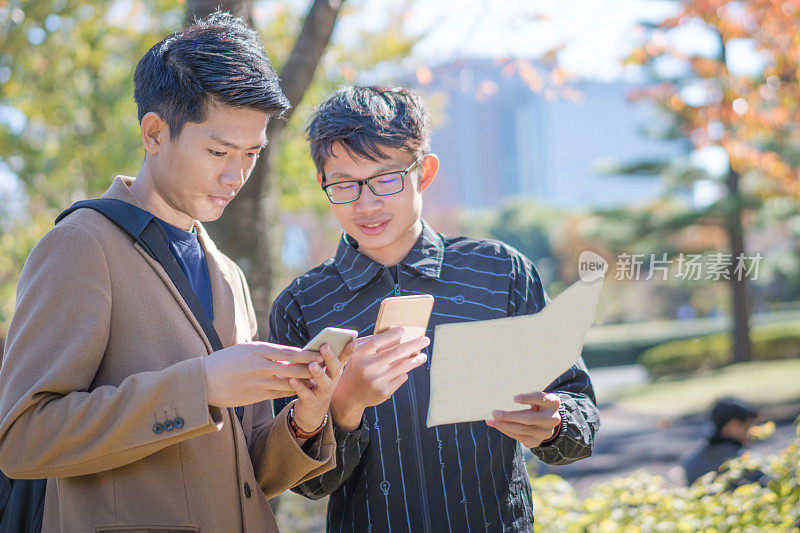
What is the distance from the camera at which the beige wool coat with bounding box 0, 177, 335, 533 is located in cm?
142

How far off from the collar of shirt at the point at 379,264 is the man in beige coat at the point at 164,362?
38 centimetres

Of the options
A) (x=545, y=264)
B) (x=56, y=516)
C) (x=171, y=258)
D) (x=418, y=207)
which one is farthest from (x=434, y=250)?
(x=545, y=264)

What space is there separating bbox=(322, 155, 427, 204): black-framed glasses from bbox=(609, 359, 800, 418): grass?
11820mm

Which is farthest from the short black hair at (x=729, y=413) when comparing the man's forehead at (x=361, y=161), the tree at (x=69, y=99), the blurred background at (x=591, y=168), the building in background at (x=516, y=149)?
the building in background at (x=516, y=149)

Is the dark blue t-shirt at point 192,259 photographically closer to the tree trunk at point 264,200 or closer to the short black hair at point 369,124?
the short black hair at point 369,124

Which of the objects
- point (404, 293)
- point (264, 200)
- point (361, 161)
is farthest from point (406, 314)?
point (264, 200)

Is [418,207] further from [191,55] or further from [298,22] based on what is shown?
[298,22]

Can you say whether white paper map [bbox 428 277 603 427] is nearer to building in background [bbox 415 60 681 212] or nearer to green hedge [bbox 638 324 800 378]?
green hedge [bbox 638 324 800 378]

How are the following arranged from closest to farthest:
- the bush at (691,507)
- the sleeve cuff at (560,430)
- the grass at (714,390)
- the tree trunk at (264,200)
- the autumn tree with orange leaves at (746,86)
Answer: the sleeve cuff at (560,430), the bush at (691,507), the tree trunk at (264,200), the autumn tree with orange leaves at (746,86), the grass at (714,390)

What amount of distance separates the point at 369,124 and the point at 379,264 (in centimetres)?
38

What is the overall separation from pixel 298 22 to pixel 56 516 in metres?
7.94

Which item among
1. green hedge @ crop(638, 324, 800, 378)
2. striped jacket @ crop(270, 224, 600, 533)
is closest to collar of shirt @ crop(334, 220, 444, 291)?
striped jacket @ crop(270, 224, 600, 533)

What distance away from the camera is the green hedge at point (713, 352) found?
17547 mm

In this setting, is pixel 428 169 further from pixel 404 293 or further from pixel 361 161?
pixel 404 293
